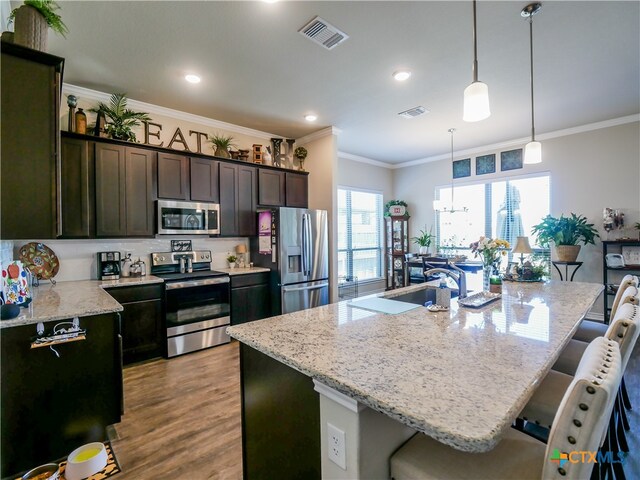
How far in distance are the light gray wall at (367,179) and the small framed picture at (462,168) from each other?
155 centimetres

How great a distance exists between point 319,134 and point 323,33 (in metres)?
2.49

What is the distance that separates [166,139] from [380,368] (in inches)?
164

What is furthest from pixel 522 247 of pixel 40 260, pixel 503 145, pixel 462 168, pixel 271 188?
pixel 40 260

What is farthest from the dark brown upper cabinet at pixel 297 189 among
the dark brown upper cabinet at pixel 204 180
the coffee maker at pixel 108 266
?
the coffee maker at pixel 108 266

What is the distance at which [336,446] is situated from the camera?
1.01 metres

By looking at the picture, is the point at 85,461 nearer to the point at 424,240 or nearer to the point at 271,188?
the point at 271,188

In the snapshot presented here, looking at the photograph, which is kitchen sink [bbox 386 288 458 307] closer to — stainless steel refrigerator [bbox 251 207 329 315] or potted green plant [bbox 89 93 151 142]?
stainless steel refrigerator [bbox 251 207 329 315]

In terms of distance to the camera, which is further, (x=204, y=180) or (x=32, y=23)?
(x=204, y=180)

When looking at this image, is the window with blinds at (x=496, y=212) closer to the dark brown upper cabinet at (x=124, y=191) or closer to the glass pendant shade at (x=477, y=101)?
the glass pendant shade at (x=477, y=101)

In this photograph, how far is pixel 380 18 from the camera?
2.39 metres

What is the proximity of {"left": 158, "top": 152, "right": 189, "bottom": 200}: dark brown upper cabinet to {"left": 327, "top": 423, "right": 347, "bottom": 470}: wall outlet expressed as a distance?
3568 millimetres

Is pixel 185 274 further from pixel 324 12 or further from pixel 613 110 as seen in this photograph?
pixel 613 110

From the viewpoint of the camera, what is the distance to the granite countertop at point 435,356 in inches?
31.6

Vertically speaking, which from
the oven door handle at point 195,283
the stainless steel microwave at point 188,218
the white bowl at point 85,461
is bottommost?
the white bowl at point 85,461
